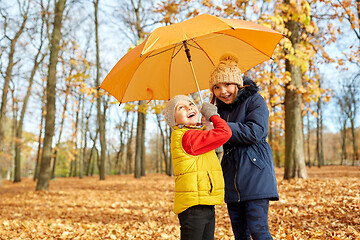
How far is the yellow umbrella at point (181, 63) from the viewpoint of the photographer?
115 inches

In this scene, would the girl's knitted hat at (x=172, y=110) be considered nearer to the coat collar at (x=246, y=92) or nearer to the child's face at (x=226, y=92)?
the child's face at (x=226, y=92)

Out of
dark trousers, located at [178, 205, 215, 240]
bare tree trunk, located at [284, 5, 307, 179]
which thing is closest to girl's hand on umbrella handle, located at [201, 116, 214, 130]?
dark trousers, located at [178, 205, 215, 240]

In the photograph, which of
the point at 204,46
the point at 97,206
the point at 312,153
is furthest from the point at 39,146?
the point at 312,153

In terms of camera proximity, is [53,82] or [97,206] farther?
[53,82]

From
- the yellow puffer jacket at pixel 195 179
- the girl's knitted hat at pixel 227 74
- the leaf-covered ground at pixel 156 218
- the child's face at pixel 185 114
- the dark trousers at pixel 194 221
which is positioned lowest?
the leaf-covered ground at pixel 156 218

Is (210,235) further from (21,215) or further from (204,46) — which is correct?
(21,215)

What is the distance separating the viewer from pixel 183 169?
2182 mm

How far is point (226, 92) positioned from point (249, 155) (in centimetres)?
60

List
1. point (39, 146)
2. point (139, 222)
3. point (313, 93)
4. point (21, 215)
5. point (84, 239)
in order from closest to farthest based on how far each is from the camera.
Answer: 1. point (84, 239)
2. point (139, 222)
3. point (21, 215)
4. point (313, 93)
5. point (39, 146)

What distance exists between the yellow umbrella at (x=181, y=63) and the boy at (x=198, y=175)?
84 cm

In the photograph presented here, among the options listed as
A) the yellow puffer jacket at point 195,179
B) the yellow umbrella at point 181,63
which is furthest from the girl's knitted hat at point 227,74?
the yellow puffer jacket at point 195,179

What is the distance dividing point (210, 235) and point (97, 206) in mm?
6118

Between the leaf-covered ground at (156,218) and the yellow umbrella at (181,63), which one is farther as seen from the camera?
the leaf-covered ground at (156,218)

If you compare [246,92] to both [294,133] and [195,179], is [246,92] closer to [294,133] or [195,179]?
[195,179]
